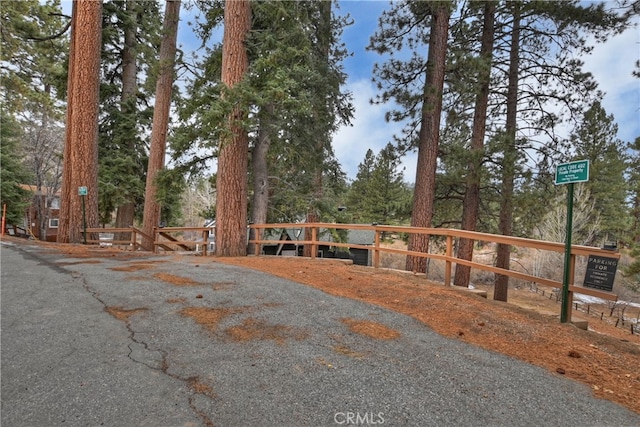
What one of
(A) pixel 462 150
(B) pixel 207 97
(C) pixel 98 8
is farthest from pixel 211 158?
(A) pixel 462 150

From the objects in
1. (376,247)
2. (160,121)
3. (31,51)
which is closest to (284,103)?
(376,247)

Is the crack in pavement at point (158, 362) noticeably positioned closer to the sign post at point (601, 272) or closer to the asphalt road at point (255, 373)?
the asphalt road at point (255, 373)

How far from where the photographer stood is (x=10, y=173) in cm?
2073

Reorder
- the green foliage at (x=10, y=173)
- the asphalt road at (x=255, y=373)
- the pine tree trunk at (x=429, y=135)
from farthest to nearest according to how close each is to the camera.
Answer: the green foliage at (x=10, y=173), the pine tree trunk at (x=429, y=135), the asphalt road at (x=255, y=373)

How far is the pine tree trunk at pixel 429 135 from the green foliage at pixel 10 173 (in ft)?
76.4

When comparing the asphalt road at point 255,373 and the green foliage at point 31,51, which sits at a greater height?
the green foliage at point 31,51

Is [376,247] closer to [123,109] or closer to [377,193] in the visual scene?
[123,109]

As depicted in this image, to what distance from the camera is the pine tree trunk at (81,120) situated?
38.4 feet

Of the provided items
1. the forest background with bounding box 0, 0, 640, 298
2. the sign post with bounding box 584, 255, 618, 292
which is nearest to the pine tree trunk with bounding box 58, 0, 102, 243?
the forest background with bounding box 0, 0, 640, 298

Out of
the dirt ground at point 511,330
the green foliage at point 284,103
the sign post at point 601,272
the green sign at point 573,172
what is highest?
the green foliage at point 284,103

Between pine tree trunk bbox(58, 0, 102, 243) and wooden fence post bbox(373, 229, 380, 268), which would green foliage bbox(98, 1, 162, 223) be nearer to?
pine tree trunk bbox(58, 0, 102, 243)

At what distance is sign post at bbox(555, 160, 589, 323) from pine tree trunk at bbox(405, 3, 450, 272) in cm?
554

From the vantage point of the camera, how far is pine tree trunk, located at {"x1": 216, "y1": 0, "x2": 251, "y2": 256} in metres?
9.43

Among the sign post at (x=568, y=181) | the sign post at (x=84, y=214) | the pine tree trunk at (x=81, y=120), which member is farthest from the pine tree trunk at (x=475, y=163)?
the pine tree trunk at (x=81, y=120)
